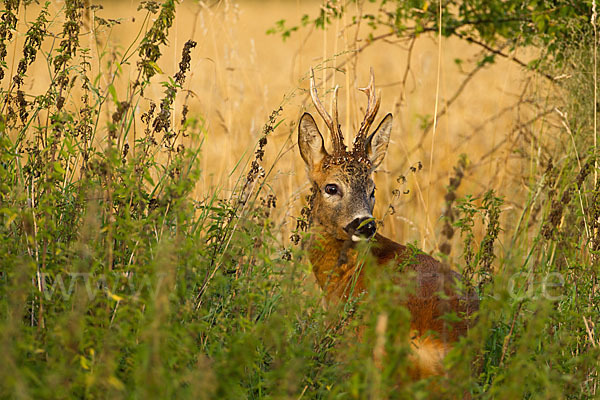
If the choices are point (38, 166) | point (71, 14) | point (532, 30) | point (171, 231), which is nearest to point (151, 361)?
point (171, 231)

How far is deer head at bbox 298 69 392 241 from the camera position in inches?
193

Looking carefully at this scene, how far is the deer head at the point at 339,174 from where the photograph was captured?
193 inches

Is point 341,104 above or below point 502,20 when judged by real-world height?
below

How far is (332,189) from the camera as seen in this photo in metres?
5.05

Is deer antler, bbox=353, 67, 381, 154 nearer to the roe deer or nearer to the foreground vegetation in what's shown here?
the roe deer

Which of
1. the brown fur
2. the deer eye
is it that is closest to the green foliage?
the deer eye

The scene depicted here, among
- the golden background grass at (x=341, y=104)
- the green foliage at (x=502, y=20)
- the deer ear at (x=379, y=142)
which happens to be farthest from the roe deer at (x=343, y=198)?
the green foliage at (x=502, y=20)

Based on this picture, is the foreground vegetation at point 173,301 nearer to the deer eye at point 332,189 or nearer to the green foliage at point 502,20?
the deer eye at point 332,189

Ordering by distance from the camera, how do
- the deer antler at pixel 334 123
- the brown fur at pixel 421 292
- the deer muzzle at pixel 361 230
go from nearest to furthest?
the brown fur at pixel 421 292
the deer muzzle at pixel 361 230
the deer antler at pixel 334 123

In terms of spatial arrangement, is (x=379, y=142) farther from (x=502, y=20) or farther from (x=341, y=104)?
(x=341, y=104)

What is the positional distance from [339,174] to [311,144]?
0.39m

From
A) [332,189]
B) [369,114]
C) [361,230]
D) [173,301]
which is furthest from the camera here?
[332,189]

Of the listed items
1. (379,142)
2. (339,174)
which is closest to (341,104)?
(379,142)

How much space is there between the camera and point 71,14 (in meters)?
3.40
